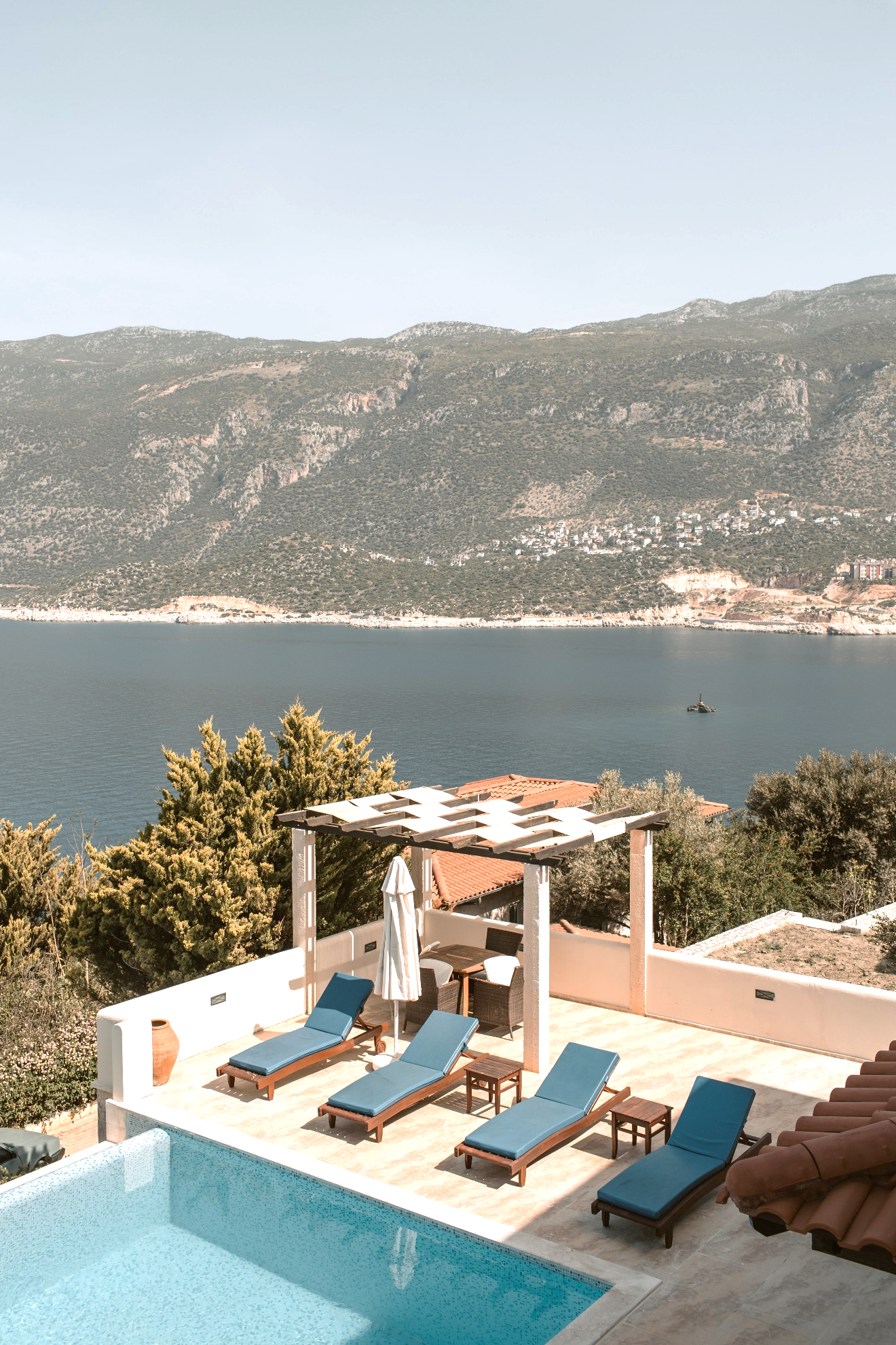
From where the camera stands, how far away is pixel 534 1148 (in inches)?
241

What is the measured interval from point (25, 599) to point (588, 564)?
79.4 m

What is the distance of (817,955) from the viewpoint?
11.4 meters

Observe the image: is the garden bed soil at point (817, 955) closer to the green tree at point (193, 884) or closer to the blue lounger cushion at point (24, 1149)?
the green tree at point (193, 884)

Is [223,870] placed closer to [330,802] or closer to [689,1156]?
[330,802]

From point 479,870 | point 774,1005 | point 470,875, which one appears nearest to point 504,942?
point 774,1005

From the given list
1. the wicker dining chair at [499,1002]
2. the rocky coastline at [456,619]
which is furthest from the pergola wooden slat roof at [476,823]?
the rocky coastline at [456,619]

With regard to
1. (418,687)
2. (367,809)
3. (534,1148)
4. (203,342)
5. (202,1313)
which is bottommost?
(418,687)

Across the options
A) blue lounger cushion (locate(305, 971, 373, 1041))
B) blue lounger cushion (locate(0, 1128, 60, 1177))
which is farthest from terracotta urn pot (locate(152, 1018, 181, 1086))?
blue lounger cushion (locate(305, 971, 373, 1041))

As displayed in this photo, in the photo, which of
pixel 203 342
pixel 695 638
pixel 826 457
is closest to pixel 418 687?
pixel 695 638

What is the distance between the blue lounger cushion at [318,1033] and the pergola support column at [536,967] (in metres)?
1.40

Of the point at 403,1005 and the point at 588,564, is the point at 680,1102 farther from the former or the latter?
the point at 588,564

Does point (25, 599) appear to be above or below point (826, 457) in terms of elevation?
below

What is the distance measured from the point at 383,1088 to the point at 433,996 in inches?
66.3

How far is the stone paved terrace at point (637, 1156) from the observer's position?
4.71m
